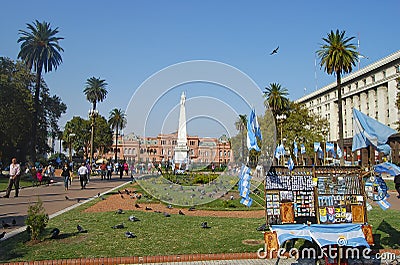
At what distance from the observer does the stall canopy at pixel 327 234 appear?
6.03 metres

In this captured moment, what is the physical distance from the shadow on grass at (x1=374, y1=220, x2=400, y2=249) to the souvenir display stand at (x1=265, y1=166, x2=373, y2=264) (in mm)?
1207

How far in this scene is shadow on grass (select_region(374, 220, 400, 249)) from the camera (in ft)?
28.2

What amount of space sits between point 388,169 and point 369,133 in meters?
0.86

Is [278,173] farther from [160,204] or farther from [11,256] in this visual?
[160,204]

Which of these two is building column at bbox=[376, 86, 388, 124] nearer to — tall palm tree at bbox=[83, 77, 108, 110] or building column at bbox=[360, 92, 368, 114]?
building column at bbox=[360, 92, 368, 114]

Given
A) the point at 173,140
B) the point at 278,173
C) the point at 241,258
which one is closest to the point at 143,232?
the point at 241,258

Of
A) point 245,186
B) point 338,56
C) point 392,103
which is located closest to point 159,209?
point 245,186

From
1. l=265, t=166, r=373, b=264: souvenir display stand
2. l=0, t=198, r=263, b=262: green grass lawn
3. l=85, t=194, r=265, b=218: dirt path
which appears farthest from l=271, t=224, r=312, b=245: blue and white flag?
l=85, t=194, r=265, b=218: dirt path

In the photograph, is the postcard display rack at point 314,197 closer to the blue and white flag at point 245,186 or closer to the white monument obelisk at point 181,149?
the blue and white flag at point 245,186

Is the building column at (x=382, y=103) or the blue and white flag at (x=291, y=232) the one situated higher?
the building column at (x=382, y=103)

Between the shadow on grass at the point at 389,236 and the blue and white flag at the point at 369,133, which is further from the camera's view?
the shadow on grass at the point at 389,236

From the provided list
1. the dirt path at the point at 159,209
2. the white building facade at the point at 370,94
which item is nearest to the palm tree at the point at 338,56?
the white building facade at the point at 370,94

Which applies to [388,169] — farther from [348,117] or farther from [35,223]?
[348,117]

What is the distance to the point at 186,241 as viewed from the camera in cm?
886
